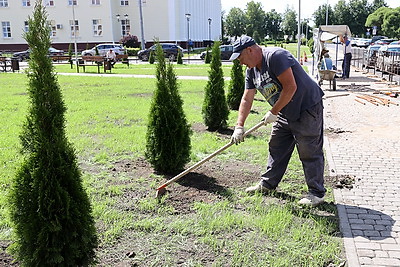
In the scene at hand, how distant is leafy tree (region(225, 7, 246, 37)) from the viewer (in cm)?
8519

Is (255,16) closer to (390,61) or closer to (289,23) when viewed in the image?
(289,23)

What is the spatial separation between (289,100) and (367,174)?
2.41 m

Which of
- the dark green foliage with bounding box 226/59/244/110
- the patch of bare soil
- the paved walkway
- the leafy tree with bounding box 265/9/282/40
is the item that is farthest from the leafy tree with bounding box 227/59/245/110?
the leafy tree with bounding box 265/9/282/40

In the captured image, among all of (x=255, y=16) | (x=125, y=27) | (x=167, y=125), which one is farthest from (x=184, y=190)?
(x=255, y=16)

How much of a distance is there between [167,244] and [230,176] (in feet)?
6.51

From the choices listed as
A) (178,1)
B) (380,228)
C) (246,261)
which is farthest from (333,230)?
(178,1)

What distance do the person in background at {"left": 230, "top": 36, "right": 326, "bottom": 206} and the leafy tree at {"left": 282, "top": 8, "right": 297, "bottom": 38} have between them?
3437 inches

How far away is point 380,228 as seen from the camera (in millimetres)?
3893

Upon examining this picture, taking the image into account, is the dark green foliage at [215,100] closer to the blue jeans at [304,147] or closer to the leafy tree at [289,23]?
the blue jeans at [304,147]

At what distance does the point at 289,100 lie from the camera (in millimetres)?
3863

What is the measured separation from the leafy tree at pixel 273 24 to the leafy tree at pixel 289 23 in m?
1.75

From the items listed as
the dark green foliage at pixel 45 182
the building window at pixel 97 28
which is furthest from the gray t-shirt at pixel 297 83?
the building window at pixel 97 28

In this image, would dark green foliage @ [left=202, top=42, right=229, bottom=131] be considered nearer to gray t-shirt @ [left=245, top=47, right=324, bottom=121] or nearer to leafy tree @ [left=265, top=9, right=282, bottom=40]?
gray t-shirt @ [left=245, top=47, right=324, bottom=121]

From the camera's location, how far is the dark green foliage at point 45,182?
8.11 feet
